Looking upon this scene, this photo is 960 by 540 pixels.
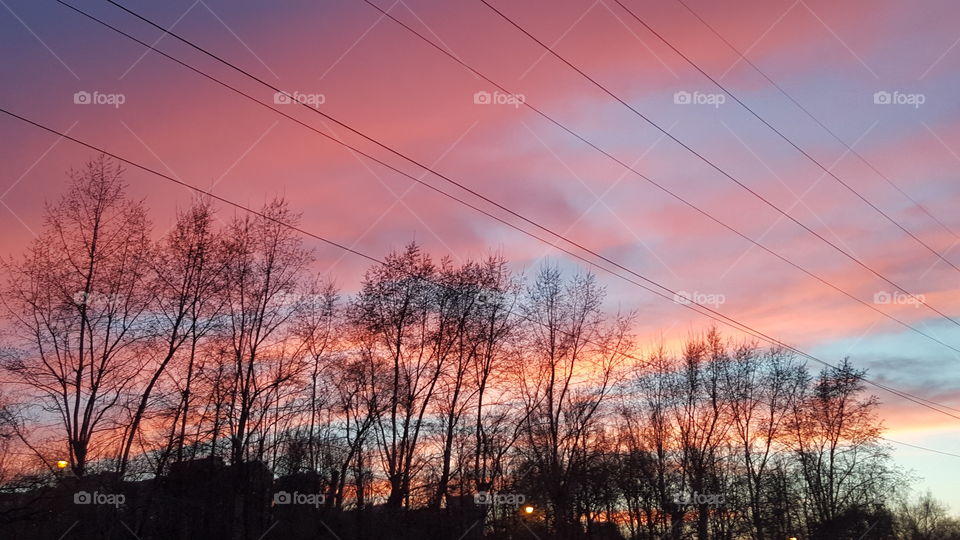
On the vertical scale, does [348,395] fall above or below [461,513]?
above

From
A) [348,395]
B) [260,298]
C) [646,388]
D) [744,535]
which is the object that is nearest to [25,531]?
[260,298]

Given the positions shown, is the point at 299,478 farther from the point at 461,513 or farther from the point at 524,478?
the point at 524,478

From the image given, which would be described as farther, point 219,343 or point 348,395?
point 348,395

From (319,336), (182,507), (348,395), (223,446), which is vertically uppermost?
(319,336)

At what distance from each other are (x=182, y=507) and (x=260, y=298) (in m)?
11.0

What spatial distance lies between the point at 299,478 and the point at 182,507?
12.7 meters

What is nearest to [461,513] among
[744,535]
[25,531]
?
[25,531]

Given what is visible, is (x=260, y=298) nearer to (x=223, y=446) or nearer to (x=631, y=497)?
(x=223, y=446)

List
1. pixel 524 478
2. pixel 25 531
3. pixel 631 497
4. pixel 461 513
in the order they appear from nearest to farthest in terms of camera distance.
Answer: pixel 25 531, pixel 461 513, pixel 524 478, pixel 631 497

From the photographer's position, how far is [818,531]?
7412 centimetres

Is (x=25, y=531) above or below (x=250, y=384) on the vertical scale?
below

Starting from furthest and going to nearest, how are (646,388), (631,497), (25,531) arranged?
1. (631,497)
2. (646,388)
3. (25,531)

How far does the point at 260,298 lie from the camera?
42.0 meters

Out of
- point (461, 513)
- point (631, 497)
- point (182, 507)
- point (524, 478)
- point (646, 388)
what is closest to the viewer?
point (182, 507)
